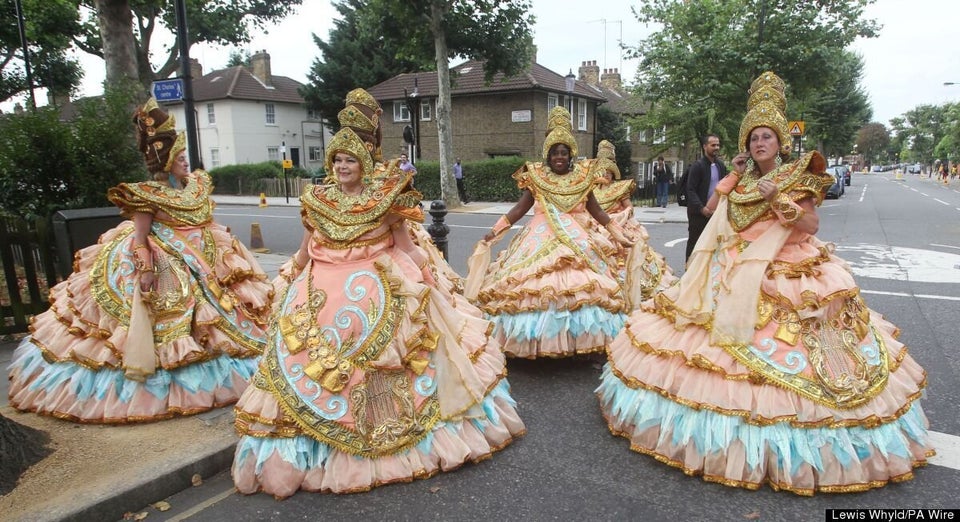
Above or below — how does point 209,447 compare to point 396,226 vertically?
below

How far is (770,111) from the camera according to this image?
3668mm

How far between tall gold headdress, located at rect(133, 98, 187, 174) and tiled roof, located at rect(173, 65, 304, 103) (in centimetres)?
3958

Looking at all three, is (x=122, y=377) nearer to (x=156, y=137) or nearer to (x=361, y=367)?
(x=156, y=137)

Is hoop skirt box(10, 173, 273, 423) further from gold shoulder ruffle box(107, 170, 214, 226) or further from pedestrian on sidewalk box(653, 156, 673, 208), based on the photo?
pedestrian on sidewalk box(653, 156, 673, 208)

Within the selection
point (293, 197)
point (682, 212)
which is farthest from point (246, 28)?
point (682, 212)

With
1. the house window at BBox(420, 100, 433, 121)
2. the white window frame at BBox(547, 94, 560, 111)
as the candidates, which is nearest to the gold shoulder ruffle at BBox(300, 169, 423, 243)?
the white window frame at BBox(547, 94, 560, 111)

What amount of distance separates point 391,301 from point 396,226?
1.79ft

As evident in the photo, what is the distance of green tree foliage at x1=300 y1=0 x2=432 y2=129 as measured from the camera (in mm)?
37875

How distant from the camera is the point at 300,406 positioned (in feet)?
11.0

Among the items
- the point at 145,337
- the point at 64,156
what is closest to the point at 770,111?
the point at 145,337

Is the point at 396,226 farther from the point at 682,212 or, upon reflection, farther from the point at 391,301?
the point at 682,212

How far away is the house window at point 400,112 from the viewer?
114 ft

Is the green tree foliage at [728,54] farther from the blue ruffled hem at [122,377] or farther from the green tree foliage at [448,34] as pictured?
the blue ruffled hem at [122,377]

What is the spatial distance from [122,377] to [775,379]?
4460 mm
